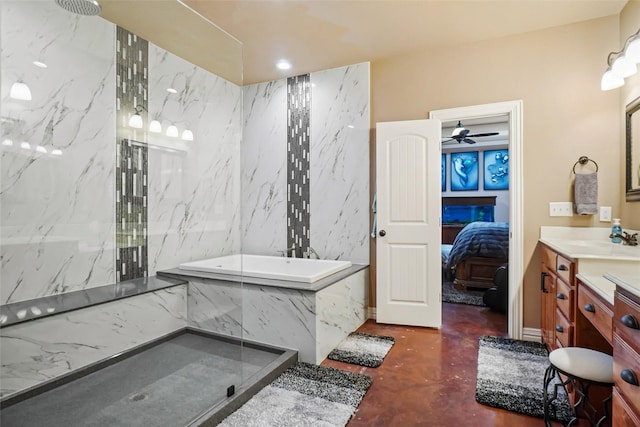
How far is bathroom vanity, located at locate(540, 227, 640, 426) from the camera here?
1068 millimetres

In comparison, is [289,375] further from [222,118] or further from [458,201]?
[458,201]

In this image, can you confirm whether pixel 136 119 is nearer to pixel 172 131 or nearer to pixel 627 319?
pixel 172 131

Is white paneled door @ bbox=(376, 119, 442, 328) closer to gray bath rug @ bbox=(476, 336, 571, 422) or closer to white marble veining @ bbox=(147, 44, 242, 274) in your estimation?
gray bath rug @ bbox=(476, 336, 571, 422)

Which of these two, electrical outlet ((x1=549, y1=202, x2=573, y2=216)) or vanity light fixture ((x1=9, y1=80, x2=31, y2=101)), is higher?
vanity light fixture ((x1=9, y1=80, x2=31, y2=101))

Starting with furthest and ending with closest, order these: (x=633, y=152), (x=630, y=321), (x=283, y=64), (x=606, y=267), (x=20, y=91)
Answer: (x=283, y=64), (x=633, y=152), (x=20, y=91), (x=606, y=267), (x=630, y=321)

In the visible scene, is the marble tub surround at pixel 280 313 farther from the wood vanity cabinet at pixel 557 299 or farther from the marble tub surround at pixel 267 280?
the wood vanity cabinet at pixel 557 299

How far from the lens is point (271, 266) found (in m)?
3.84

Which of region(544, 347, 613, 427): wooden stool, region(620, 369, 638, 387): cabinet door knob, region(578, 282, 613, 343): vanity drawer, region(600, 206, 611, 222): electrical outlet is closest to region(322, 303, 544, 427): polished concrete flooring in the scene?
region(544, 347, 613, 427): wooden stool

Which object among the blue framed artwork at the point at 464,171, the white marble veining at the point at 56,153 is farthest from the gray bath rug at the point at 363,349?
the blue framed artwork at the point at 464,171

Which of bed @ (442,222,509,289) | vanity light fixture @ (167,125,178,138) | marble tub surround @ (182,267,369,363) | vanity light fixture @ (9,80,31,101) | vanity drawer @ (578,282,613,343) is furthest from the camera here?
bed @ (442,222,509,289)

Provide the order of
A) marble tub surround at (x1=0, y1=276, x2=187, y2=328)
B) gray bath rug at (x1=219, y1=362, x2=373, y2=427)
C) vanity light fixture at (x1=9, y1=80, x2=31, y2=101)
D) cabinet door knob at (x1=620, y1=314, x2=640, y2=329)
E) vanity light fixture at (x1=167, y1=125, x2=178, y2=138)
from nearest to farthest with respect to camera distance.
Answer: cabinet door knob at (x1=620, y1=314, x2=640, y2=329), gray bath rug at (x1=219, y1=362, x2=373, y2=427), marble tub surround at (x1=0, y1=276, x2=187, y2=328), vanity light fixture at (x1=9, y1=80, x2=31, y2=101), vanity light fixture at (x1=167, y1=125, x2=178, y2=138)

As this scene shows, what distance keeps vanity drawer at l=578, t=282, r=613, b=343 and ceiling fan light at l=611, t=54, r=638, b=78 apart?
1523mm

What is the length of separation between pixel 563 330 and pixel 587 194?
126cm

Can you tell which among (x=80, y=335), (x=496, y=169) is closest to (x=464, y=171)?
(x=496, y=169)
